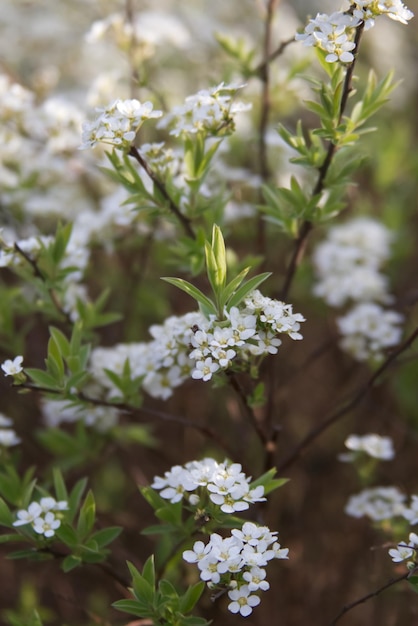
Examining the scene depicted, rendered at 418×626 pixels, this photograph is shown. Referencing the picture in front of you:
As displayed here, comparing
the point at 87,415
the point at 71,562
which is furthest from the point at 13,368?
the point at 87,415

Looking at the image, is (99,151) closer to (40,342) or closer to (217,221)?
(40,342)

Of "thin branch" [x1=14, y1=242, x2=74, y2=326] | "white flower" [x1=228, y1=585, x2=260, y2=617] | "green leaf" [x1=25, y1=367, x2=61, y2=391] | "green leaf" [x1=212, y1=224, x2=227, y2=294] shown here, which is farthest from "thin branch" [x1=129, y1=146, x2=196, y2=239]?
"white flower" [x1=228, y1=585, x2=260, y2=617]


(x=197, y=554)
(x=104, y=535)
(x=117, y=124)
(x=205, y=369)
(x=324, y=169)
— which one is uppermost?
(x=117, y=124)

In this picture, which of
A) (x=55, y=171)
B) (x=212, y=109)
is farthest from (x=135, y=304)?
(x=212, y=109)

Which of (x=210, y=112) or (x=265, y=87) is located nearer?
(x=210, y=112)

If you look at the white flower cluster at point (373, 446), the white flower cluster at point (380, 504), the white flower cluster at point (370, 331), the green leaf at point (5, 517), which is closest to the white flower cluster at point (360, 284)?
the white flower cluster at point (370, 331)

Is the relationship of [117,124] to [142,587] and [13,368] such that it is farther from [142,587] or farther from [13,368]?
[142,587]
